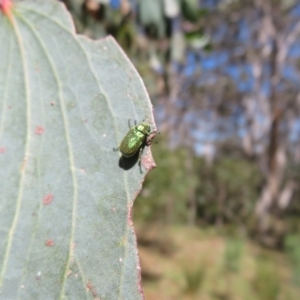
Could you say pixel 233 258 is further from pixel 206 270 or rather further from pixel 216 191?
pixel 216 191

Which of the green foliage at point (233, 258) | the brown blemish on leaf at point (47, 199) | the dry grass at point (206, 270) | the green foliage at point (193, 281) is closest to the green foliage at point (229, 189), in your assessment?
the dry grass at point (206, 270)

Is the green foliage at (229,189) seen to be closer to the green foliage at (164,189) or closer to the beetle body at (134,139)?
the green foliage at (164,189)

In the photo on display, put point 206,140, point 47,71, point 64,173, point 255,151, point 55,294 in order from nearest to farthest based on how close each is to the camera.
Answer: point 55,294
point 64,173
point 47,71
point 255,151
point 206,140

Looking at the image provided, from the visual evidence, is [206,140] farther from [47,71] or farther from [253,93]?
[47,71]

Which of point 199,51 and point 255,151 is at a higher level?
point 199,51

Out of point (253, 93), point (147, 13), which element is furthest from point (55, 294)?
point (253, 93)

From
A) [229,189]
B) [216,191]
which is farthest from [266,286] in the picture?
[216,191]

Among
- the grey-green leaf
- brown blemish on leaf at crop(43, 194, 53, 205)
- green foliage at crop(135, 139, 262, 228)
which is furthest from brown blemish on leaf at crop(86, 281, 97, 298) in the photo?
green foliage at crop(135, 139, 262, 228)

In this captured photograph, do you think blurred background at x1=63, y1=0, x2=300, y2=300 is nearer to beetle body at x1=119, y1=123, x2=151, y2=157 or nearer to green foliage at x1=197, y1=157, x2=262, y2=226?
green foliage at x1=197, y1=157, x2=262, y2=226
